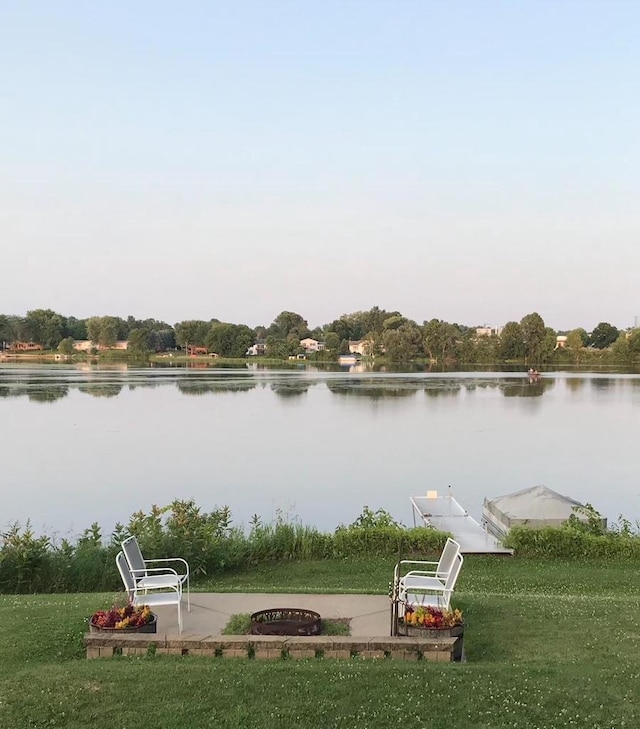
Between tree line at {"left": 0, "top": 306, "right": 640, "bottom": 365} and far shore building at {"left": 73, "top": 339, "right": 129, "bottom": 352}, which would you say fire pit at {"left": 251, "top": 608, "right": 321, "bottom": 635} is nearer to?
tree line at {"left": 0, "top": 306, "right": 640, "bottom": 365}

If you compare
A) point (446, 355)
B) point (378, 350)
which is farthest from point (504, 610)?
point (378, 350)

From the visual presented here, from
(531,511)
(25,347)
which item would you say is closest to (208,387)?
(531,511)

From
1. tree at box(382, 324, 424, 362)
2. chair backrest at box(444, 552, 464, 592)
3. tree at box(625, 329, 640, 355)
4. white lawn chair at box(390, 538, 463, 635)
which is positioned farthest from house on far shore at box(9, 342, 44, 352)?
chair backrest at box(444, 552, 464, 592)

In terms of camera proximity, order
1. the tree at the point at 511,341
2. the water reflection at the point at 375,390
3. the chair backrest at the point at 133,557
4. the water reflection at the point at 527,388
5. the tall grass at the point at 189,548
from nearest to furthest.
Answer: the chair backrest at the point at 133,557 < the tall grass at the point at 189,548 < the water reflection at the point at 375,390 < the water reflection at the point at 527,388 < the tree at the point at 511,341

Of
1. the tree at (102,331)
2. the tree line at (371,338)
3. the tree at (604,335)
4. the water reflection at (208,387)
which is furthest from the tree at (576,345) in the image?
the tree at (102,331)

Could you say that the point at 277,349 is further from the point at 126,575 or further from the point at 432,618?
the point at 432,618

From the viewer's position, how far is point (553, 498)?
1410 centimetres

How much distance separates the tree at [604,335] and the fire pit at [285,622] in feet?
427

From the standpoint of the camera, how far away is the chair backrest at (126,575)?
6090 millimetres

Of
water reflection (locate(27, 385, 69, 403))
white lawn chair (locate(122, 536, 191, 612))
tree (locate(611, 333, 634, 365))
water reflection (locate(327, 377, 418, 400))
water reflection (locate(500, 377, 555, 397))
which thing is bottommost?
water reflection (locate(500, 377, 555, 397))

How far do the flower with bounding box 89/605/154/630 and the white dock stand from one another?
22.1ft

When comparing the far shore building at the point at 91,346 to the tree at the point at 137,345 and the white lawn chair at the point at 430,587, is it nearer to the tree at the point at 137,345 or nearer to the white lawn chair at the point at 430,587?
the tree at the point at 137,345

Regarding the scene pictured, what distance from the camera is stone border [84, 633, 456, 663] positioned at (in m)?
5.23

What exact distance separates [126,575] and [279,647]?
1748 mm
